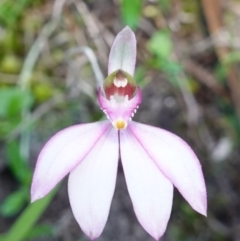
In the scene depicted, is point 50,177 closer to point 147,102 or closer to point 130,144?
point 130,144

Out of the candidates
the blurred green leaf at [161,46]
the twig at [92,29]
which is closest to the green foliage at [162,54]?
the blurred green leaf at [161,46]

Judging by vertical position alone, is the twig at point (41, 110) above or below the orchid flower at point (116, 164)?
below

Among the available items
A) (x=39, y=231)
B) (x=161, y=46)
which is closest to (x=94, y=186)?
(x=39, y=231)

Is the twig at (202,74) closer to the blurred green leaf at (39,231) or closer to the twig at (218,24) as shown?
the twig at (218,24)

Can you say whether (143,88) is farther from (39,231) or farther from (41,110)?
(39,231)

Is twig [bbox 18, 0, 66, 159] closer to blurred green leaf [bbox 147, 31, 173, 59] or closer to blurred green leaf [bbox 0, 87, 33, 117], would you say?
blurred green leaf [bbox 0, 87, 33, 117]

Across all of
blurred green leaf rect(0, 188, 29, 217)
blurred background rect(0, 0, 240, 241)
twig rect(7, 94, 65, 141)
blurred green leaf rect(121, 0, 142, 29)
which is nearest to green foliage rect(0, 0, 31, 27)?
blurred background rect(0, 0, 240, 241)
